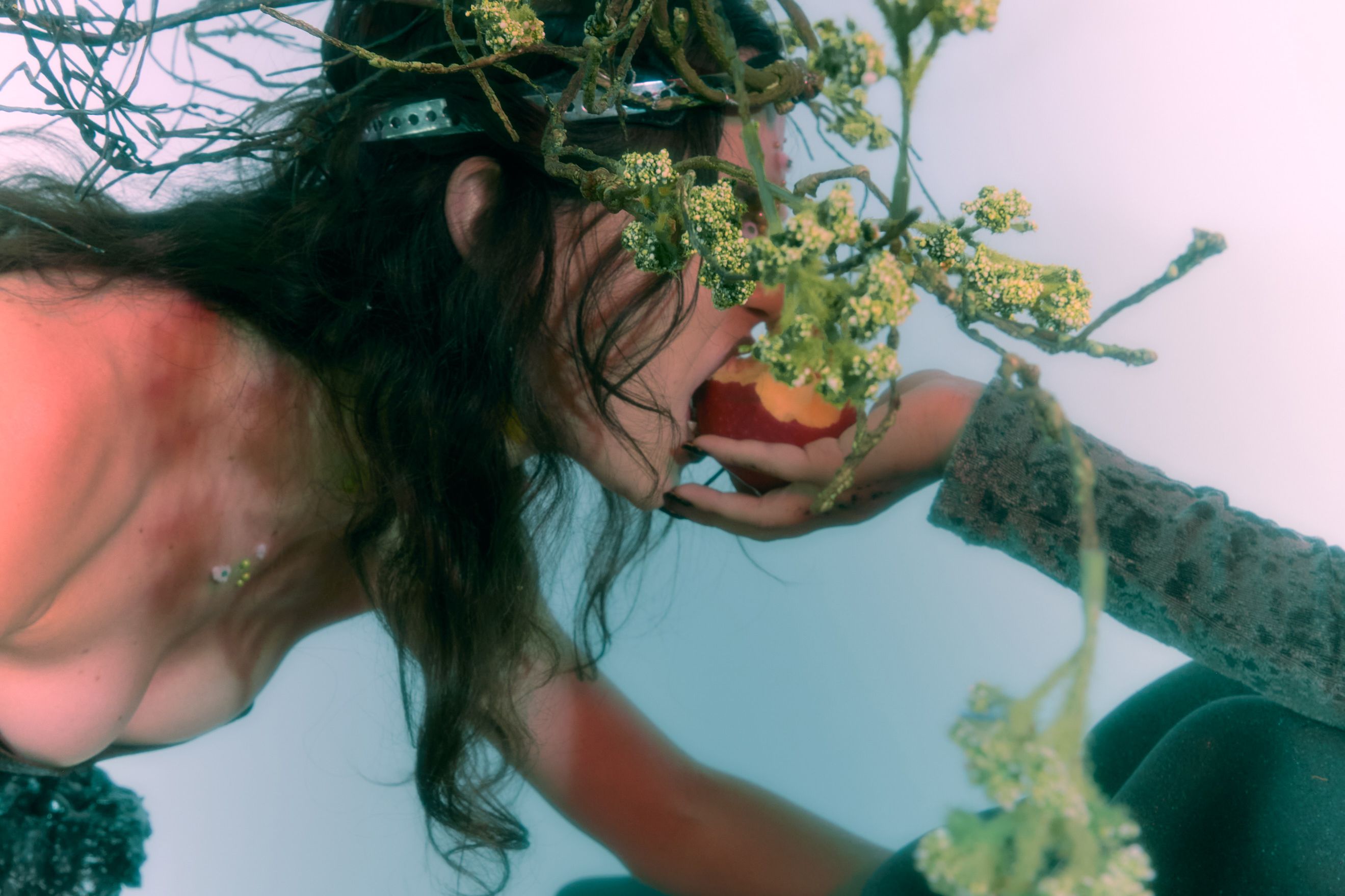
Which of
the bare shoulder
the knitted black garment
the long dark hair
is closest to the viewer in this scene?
the bare shoulder

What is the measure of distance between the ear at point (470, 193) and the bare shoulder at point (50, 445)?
243 millimetres

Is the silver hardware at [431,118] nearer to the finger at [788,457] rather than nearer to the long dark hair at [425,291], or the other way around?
the long dark hair at [425,291]

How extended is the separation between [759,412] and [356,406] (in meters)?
0.32

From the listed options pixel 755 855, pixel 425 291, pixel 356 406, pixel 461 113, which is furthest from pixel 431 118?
pixel 755 855

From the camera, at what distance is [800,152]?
0.84m

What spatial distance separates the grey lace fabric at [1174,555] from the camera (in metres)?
0.47

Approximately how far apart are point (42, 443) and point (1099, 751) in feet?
2.79

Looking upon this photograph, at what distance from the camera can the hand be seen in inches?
22.6

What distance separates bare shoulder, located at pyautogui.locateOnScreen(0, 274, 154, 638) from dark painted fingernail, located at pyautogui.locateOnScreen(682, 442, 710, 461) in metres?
0.40

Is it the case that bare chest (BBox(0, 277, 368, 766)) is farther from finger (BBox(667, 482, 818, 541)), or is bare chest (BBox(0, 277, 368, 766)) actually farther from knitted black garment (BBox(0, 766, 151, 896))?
finger (BBox(667, 482, 818, 541))

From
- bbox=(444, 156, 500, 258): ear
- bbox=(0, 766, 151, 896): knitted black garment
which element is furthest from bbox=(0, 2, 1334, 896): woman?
bbox=(0, 766, 151, 896): knitted black garment

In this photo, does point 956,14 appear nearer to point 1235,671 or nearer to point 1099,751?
point 1235,671

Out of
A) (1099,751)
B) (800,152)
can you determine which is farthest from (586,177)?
(1099,751)

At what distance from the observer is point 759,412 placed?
0.61 m
